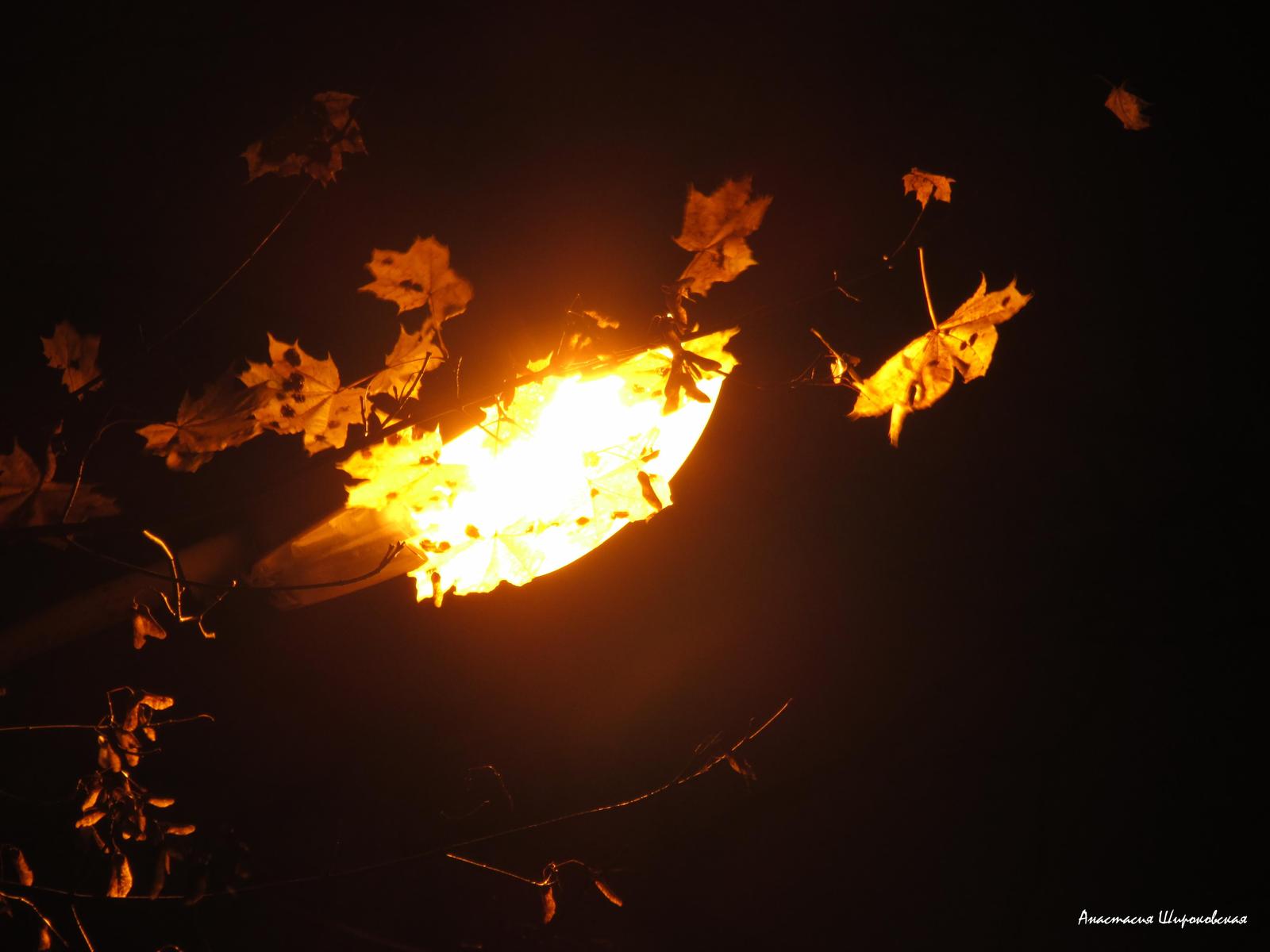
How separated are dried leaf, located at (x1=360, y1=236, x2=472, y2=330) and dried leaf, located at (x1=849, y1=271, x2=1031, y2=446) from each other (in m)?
0.86

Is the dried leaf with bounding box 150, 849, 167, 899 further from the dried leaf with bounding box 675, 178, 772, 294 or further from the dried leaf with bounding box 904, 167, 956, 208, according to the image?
the dried leaf with bounding box 904, 167, 956, 208

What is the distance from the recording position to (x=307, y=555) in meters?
1.46

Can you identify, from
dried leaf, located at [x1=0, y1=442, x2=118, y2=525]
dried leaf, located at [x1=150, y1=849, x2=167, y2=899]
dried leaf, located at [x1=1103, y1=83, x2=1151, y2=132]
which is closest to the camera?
dried leaf, located at [x1=0, y1=442, x2=118, y2=525]

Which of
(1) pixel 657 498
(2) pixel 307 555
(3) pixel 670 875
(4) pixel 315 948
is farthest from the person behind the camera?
(3) pixel 670 875

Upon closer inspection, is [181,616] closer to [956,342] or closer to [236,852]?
[236,852]

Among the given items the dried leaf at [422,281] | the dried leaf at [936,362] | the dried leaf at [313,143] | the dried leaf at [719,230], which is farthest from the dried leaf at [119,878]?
the dried leaf at [936,362]

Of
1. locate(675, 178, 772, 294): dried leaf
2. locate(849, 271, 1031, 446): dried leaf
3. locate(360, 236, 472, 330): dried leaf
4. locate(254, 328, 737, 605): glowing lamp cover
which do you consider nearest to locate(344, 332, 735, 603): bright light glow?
locate(254, 328, 737, 605): glowing lamp cover

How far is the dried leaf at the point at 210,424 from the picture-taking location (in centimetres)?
141

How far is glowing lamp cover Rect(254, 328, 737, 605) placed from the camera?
4.42 ft

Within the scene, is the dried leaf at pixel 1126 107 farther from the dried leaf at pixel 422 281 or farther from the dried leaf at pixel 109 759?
the dried leaf at pixel 109 759

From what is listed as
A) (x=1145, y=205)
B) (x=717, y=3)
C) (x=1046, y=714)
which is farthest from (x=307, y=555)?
(x=1145, y=205)

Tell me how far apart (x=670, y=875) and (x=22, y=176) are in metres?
2.80

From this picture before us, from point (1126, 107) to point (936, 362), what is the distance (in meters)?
0.68

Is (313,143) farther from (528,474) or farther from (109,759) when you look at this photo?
(109,759)
